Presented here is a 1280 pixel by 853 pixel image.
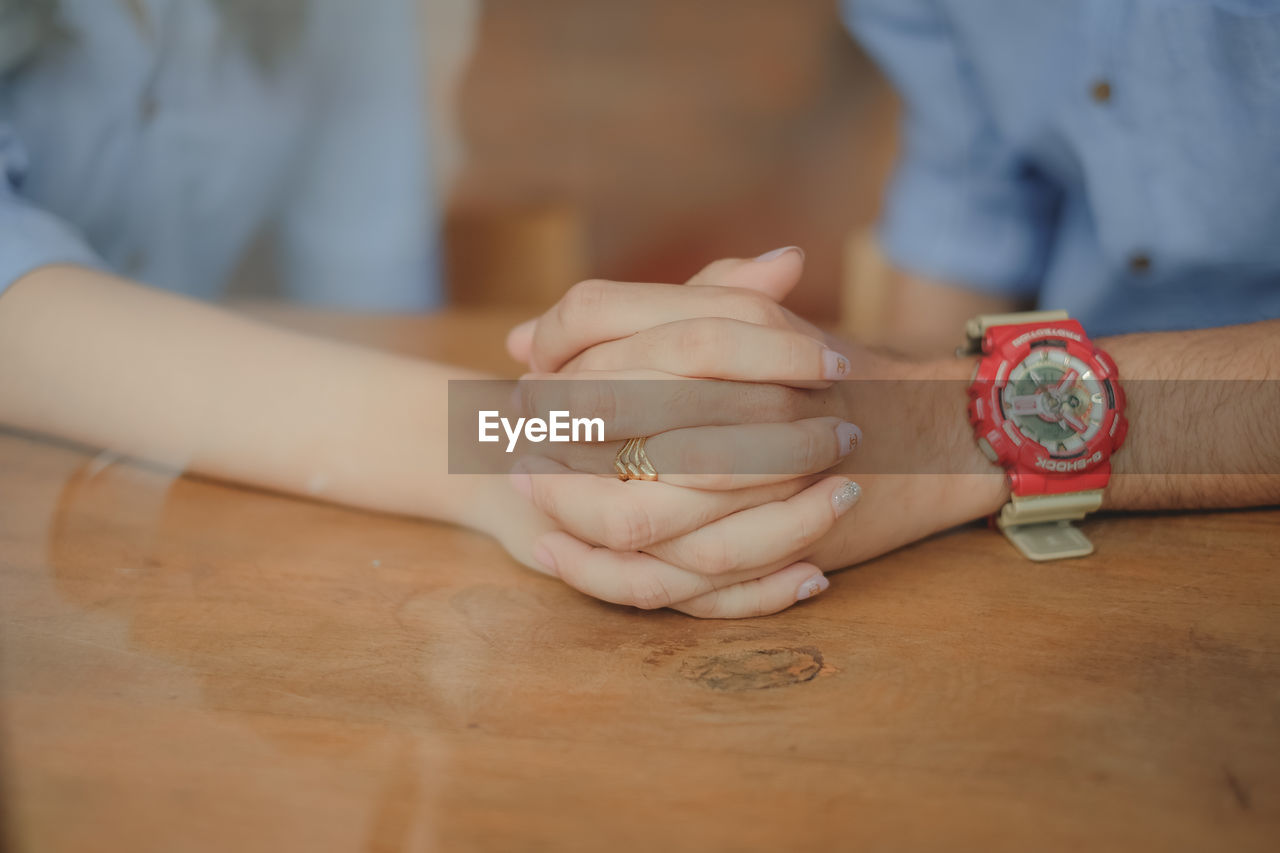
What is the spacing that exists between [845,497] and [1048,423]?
0.12 m

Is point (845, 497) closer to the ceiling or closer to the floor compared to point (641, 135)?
closer to the floor

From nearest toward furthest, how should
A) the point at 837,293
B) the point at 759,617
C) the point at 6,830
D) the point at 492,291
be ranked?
the point at 6,830, the point at 759,617, the point at 837,293, the point at 492,291

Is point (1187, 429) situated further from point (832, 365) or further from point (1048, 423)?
point (832, 365)

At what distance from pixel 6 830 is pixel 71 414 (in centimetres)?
25

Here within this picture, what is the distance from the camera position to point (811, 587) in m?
0.32

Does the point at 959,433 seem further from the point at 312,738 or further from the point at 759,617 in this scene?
the point at 312,738

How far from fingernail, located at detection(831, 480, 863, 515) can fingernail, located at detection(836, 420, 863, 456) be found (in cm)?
1

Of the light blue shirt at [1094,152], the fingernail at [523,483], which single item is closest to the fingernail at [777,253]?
the fingernail at [523,483]

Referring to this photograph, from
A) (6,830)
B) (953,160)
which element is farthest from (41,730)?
(953,160)

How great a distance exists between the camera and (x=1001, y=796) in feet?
0.74

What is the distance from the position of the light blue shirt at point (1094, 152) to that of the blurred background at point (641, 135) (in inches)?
2.3

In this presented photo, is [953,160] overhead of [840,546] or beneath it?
overhead

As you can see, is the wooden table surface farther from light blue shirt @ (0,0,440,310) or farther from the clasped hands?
light blue shirt @ (0,0,440,310)

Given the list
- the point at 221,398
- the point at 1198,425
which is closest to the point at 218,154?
the point at 221,398
